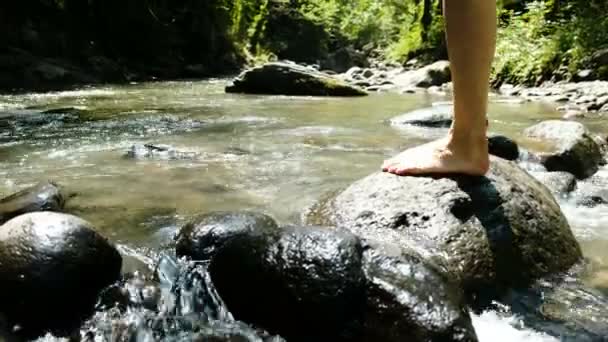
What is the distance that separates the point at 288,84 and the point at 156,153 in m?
6.33

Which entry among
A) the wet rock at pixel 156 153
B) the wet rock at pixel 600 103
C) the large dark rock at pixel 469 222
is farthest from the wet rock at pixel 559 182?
the wet rock at pixel 600 103

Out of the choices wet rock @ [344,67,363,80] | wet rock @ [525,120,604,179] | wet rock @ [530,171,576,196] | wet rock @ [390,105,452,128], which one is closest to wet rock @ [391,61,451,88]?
wet rock @ [344,67,363,80]

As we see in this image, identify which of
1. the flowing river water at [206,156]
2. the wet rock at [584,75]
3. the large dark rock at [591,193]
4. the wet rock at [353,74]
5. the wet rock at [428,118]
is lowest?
the large dark rock at [591,193]

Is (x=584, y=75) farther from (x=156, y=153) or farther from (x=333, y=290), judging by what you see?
(x=333, y=290)

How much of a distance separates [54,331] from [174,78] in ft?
41.9

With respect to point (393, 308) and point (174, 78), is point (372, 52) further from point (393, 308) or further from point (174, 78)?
point (393, 308)

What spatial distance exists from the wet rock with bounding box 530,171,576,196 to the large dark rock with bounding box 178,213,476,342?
2025 millimetres

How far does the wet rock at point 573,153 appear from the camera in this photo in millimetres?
4652

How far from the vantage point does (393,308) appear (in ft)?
6.99

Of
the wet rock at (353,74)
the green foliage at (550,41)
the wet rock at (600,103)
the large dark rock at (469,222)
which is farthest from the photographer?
the wet rock at (353,74)

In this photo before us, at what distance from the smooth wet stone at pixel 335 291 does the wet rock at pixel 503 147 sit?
8.31 ft

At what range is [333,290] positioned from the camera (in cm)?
219

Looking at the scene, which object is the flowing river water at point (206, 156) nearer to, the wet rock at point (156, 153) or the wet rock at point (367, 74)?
the wet rock at point (156, 153)

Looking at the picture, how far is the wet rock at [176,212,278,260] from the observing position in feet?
8.57
